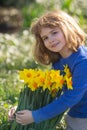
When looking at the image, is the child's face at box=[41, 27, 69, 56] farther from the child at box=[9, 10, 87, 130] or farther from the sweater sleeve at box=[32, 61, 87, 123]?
the sweater sleeve at box=[32, 61, 87, 123]

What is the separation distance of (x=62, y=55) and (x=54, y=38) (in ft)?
0.58

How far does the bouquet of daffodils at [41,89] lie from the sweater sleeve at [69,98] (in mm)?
51

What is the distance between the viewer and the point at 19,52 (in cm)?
708

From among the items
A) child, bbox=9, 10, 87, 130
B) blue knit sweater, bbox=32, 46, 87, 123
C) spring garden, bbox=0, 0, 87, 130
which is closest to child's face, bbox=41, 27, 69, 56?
child, bbox=9, 10, 87, 130

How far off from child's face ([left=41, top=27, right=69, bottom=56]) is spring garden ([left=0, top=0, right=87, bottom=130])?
1.31 ft

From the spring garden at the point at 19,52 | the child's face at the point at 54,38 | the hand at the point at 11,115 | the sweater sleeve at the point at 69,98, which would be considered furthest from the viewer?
the spring garden at the point at 19,52

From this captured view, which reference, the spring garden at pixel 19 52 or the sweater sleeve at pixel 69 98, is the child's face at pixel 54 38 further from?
the spring garden at pixel 19 52

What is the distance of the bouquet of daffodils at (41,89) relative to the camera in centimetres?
351

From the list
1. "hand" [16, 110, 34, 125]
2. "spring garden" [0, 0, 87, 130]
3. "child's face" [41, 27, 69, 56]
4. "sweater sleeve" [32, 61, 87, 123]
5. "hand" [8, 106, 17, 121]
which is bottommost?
"spring garden" [0, 0, 87, 130]

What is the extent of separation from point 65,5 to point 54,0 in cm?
24

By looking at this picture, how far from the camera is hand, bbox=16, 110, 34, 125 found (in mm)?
3541

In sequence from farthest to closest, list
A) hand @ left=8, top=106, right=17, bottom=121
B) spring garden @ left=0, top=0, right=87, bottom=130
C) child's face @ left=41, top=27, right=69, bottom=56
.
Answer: spring garden @ left=0, top=0, right=87, bottom=130
hand @ left=8, top=106, right=17, bottom=121
child's face @ left=41, top=27, right=69, bottom=56

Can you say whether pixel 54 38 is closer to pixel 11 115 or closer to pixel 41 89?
pixel 41 89

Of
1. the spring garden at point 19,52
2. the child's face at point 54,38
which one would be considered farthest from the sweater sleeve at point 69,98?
the spring garden at point 19,52
